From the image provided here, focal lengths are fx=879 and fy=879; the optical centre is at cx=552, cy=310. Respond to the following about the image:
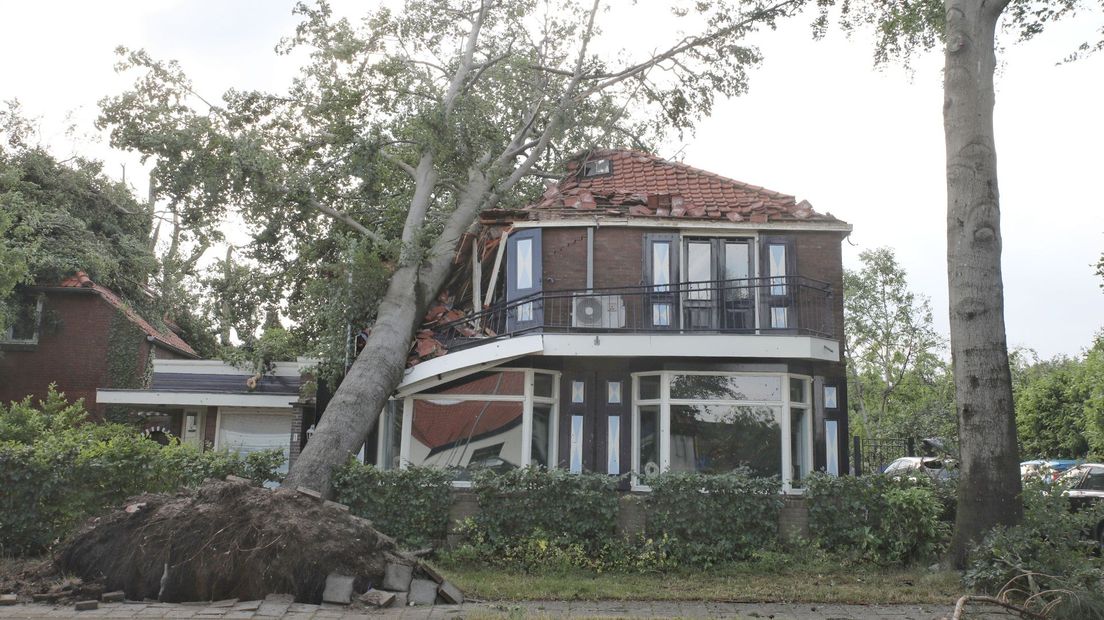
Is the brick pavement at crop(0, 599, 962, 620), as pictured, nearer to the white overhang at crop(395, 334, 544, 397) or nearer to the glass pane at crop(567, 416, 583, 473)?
the glass pane at crop(567, 416, 583, 473)

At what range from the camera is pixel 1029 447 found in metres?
26.3

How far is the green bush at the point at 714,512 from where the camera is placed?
38.0ft

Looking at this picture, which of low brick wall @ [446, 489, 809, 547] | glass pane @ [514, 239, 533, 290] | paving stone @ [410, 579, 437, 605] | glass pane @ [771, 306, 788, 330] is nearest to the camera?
paving stone @ [410, 579, 437, 605]

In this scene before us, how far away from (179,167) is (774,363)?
1224cm

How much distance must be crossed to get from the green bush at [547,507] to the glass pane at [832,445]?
4691 millimetres

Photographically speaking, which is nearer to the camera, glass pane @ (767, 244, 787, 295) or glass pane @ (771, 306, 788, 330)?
glass pane @ (771, 306, 788, 330)

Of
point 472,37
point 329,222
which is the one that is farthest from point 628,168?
point 329,222

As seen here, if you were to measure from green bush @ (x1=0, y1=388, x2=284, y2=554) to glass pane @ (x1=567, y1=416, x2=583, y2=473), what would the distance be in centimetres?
489

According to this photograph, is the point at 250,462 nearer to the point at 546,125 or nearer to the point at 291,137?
the point at 291,137

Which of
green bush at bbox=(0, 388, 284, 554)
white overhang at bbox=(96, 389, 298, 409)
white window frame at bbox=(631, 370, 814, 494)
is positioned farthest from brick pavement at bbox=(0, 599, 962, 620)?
white overhang at bbox=(96, 389, 298, 409)

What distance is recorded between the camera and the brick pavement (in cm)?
866

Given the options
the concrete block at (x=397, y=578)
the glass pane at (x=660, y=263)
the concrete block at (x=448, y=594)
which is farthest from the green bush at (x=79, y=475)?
the glass pane at (x=660, y=263)

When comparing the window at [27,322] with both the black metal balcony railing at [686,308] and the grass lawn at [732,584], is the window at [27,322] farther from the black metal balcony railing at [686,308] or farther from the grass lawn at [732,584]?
the grass lawn at [732,584]

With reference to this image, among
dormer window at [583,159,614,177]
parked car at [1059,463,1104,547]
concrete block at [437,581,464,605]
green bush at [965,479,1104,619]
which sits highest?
dormer window at [583,159,614,177]
